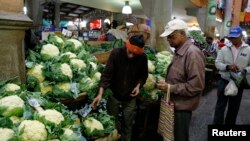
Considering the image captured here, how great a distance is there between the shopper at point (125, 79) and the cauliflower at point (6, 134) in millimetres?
1771

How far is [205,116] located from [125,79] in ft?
13.3

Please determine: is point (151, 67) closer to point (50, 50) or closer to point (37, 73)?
point (50, 50)

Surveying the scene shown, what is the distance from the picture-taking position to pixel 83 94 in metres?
3.63

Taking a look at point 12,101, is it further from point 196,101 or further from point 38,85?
point 196,101

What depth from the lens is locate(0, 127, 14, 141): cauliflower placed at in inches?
87.5

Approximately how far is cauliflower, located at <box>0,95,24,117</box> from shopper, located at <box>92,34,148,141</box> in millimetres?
1441

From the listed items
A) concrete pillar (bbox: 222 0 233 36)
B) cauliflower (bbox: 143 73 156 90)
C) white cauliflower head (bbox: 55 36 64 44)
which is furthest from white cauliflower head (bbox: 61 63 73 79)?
concrete pillar (bbox: 222 0 233 36)

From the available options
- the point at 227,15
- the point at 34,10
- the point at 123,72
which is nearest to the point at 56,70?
the point at 123,72

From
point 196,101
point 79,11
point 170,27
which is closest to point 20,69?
point 170,27

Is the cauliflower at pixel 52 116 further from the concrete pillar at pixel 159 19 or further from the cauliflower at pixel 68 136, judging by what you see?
the concrete pillar at pixel 159 19

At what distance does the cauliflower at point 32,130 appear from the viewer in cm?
233

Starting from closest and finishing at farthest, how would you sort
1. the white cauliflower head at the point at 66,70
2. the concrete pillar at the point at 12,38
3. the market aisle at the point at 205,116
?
the concrete pillar at the point at 12,38
the white cauliflower head at the point at 66,70
the market aisle at the point at 205,116

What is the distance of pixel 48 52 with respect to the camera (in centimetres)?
390

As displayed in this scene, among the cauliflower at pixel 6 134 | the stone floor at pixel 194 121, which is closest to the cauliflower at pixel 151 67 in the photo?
the stone floor at pixel 194 121
